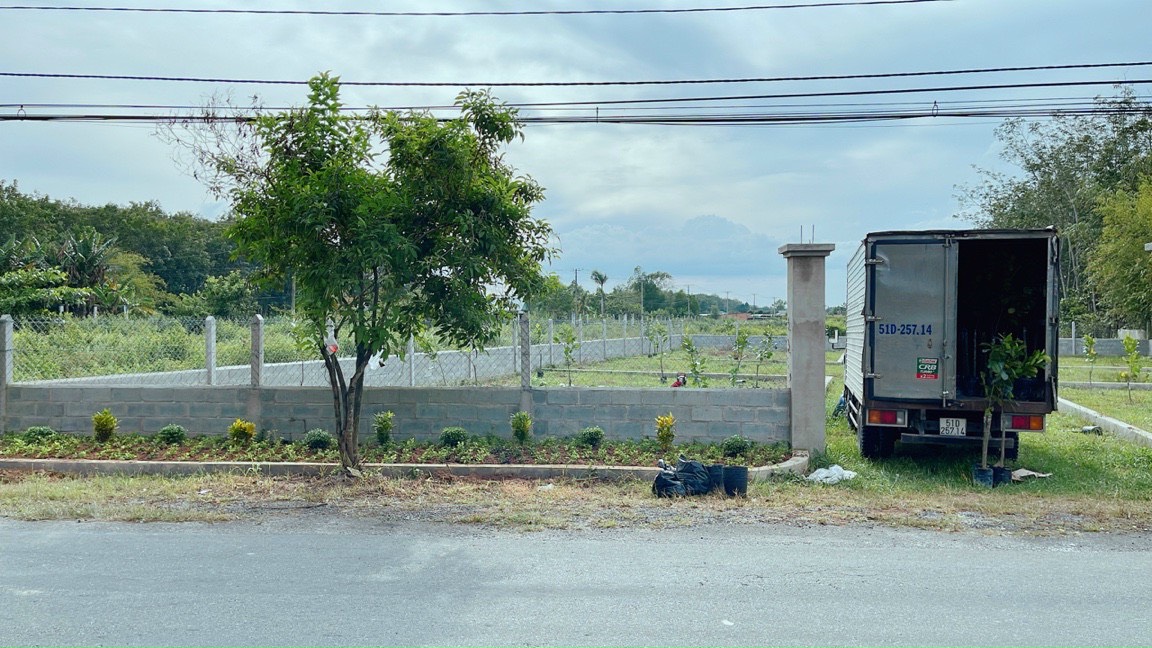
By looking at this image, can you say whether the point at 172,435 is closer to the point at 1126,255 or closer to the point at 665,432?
the point at 665,432

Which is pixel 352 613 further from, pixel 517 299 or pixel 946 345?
pixel 946 345

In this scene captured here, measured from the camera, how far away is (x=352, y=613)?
500 centimetres

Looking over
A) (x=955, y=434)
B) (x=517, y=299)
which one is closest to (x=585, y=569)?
(x=517, y=299)

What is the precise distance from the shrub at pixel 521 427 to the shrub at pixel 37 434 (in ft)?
19.3

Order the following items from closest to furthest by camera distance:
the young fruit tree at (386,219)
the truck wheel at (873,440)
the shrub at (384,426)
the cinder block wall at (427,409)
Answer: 1. the young fruit tree at (386,219)
2. the cinder block wall at (427,409)
3. the shrub at (384,426)
4. the truck wheel at (873,440)

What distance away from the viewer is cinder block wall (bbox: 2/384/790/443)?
10.4 meters

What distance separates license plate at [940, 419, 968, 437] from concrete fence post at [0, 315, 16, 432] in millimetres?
11626

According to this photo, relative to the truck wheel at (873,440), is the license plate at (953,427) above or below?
above

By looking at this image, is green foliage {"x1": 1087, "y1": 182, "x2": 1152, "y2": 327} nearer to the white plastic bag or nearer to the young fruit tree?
the white plastic bag

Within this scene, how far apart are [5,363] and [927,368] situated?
1151cm

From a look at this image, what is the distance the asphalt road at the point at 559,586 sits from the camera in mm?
4684

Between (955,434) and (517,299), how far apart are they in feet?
16.6

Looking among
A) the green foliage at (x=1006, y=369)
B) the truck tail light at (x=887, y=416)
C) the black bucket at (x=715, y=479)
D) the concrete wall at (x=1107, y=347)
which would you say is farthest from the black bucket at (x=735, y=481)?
the concrete wall at (x=1107, y=347)

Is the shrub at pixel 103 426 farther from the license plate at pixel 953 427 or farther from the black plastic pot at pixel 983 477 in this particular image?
the black plastic pot at pixel 983 477
